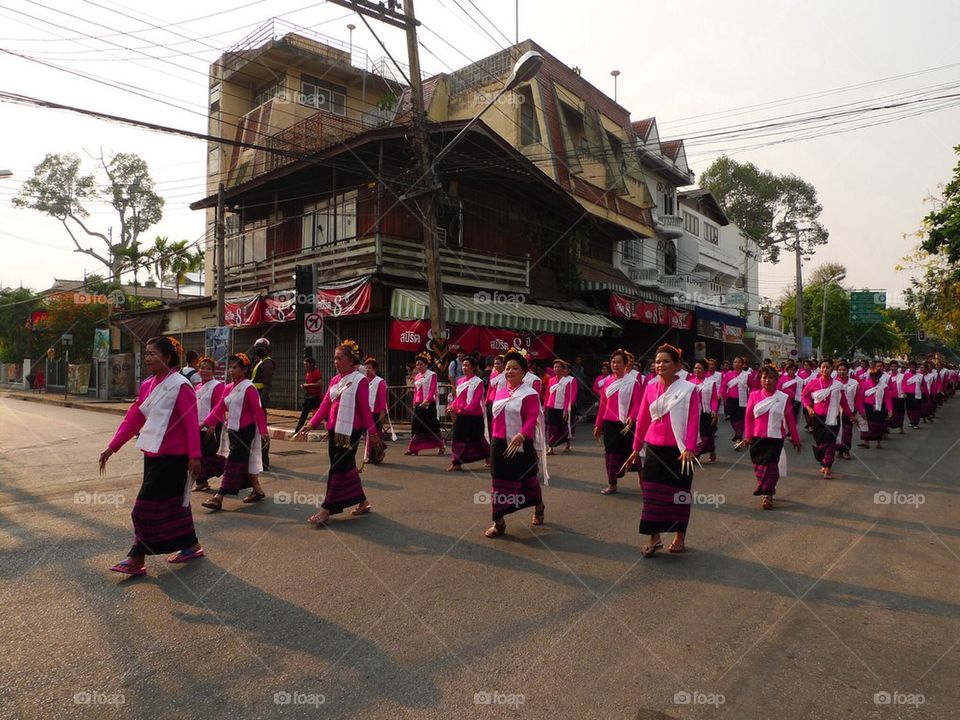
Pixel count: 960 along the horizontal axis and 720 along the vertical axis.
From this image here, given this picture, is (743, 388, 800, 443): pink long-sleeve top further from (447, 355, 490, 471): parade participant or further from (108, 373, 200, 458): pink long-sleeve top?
(108, 373, 200, 458): pink long-sleeve top

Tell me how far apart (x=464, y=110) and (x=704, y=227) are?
18360 millimetres

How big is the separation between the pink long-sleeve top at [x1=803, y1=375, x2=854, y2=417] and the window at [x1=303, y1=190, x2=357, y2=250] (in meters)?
12.1

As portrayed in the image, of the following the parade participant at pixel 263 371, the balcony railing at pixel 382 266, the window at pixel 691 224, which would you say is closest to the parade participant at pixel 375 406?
the parade participant at pixel 263 371

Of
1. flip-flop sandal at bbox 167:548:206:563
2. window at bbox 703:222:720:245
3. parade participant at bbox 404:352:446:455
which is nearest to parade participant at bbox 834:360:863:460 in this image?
parade participant at bbox 404:352:446:455

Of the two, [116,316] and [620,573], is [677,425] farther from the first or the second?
[116,316]

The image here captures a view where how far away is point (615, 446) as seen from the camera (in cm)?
884

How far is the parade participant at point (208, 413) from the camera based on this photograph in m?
7.93

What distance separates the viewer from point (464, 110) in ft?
87.1

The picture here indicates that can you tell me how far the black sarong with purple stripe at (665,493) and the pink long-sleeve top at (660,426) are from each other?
89 mm

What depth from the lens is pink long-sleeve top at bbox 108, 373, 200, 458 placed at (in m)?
5.14

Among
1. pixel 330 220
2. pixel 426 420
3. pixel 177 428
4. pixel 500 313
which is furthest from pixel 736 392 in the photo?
pixel 177 428

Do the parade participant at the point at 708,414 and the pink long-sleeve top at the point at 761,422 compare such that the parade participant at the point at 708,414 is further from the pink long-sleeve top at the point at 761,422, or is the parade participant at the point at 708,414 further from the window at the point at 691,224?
the window at the point at 691,224

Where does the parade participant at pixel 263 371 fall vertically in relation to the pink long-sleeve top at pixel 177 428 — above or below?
above

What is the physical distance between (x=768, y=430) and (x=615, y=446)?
187cm
